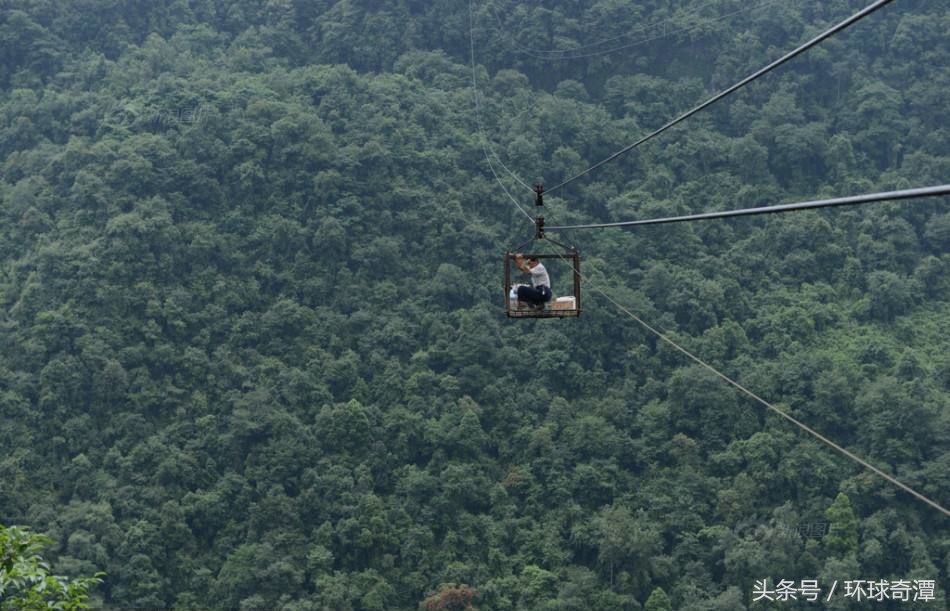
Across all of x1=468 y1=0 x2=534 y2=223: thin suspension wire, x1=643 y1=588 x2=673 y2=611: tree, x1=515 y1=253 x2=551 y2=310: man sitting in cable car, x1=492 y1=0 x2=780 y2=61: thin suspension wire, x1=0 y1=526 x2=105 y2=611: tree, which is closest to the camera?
x1=0 y1=526 x2=105 y2=611: tree

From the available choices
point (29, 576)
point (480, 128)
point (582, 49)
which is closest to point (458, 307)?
point (480, 128)

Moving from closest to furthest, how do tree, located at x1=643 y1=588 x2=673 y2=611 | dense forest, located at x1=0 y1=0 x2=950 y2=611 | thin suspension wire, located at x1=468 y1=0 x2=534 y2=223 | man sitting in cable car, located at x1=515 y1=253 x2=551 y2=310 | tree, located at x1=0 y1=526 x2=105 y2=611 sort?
tree, located at x1=0 y1=526 x2=105 y2=611, man sitting in cable car, located at x1=515 y1=253 x2=551 y2=310, tree, located at x1=643 y1=588 x2=673 y2=611, dense forest, located at x1=0 y1=0 x2=950 y2=611, thin suspension wire, located at x1=468 y1=0 x2=534 y2=223

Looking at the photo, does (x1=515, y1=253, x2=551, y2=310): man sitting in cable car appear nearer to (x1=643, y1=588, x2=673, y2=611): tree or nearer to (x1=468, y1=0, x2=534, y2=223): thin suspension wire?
(x1=643, y1=588, x2=673, y2=611): tree

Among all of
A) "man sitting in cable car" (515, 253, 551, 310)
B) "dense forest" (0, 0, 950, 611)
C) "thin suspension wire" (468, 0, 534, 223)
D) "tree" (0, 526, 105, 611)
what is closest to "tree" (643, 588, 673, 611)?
"dense forest" (0, 0, 950, 611)

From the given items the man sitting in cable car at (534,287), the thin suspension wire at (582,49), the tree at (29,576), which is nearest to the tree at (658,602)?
the man sitting in cable car at (534,287)

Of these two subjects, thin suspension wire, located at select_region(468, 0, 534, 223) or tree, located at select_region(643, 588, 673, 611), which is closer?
tree, located at select_region(643, 588, 673, 611)

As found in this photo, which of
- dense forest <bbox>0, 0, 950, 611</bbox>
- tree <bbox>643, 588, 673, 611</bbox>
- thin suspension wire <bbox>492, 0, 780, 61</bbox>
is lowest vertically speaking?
tree <bbox>643, 588, 673, 611</bbox>

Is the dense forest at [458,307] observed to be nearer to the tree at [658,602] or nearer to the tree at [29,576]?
the tree at [658,602]

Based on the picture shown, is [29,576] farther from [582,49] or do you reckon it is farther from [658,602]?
[582,49]
